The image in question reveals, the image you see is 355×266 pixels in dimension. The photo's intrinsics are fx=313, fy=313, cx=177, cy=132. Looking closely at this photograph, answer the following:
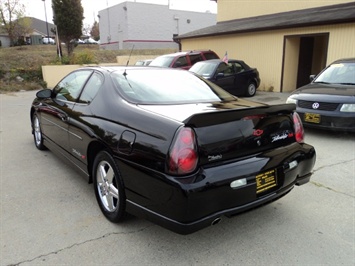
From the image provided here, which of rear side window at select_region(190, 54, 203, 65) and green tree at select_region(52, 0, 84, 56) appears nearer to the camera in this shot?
rear side window at select_region(190, 54, 203, 65)

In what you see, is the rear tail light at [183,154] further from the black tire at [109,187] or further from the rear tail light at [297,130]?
the rear tail light at [297,130]

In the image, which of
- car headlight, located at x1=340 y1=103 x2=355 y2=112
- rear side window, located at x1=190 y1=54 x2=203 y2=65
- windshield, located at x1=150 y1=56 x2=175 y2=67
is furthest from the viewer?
rear side window, located at x1=190 y1=54 x2=203 y2=65

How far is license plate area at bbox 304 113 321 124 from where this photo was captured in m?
6.14

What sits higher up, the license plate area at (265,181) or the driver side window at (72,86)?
the driver side window at (72,86)

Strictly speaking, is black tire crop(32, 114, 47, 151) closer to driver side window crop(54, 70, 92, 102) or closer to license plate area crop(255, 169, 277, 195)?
driver side window crop(54, 70, 92, 102)

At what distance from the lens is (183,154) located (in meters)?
2.32

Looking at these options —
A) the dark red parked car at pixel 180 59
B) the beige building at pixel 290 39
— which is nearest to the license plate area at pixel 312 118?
the beige building at pixel 290 39

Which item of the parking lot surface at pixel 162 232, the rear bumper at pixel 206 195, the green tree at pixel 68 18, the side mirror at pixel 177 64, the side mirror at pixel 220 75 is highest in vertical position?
the green tree at pixel 68 18

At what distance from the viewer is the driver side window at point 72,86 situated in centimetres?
391

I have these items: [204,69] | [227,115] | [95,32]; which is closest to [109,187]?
[227,115]

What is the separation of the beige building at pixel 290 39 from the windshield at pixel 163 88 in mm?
8711

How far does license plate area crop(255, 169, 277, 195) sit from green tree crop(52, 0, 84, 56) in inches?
981

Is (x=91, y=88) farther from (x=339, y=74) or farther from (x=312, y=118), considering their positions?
(x=339, y=74)

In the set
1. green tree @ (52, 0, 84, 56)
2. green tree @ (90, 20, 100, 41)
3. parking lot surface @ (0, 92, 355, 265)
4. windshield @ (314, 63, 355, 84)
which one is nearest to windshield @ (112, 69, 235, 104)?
parking lot surface @ (0, 92, 355, 265)
